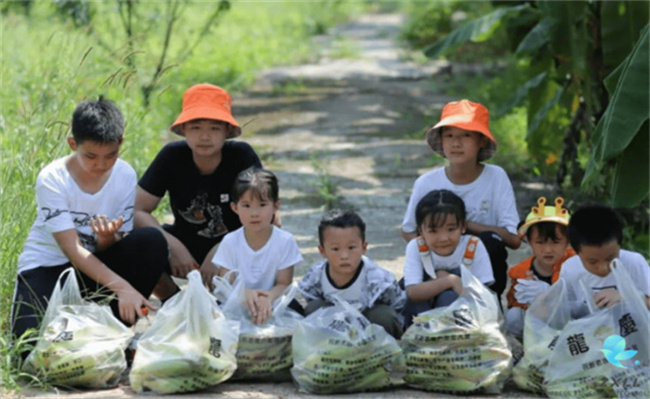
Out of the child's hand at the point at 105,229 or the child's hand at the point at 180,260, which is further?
the child's hand at the point at 180,260

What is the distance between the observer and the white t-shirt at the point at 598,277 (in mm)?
3900

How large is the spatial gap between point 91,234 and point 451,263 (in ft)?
4.81

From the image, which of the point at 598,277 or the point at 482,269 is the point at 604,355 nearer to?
the point at 598,277

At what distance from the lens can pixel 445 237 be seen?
4.15m

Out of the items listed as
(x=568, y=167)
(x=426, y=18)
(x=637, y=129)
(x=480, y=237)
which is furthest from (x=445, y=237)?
(x=426, y=18)

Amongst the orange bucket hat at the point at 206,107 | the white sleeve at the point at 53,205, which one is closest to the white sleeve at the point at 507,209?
the orange bucket hat at the point at 206,107

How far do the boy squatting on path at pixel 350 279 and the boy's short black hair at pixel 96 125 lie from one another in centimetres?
88

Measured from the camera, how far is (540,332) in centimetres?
381

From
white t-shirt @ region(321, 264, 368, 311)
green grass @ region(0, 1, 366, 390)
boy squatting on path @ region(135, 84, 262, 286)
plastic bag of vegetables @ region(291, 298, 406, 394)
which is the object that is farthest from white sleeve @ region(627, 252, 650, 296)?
green grass @ region(0, 1, 366, 390)

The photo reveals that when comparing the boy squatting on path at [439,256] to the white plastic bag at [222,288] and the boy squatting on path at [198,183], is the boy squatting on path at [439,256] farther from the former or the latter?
the boy squatting on path at [198,183]

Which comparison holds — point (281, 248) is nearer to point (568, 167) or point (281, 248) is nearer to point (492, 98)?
point (568, 167)

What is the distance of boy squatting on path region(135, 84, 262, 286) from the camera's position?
4.59 metres

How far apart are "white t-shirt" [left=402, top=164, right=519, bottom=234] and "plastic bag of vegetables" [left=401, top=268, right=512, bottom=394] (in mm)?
735

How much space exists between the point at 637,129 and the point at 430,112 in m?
5.73
